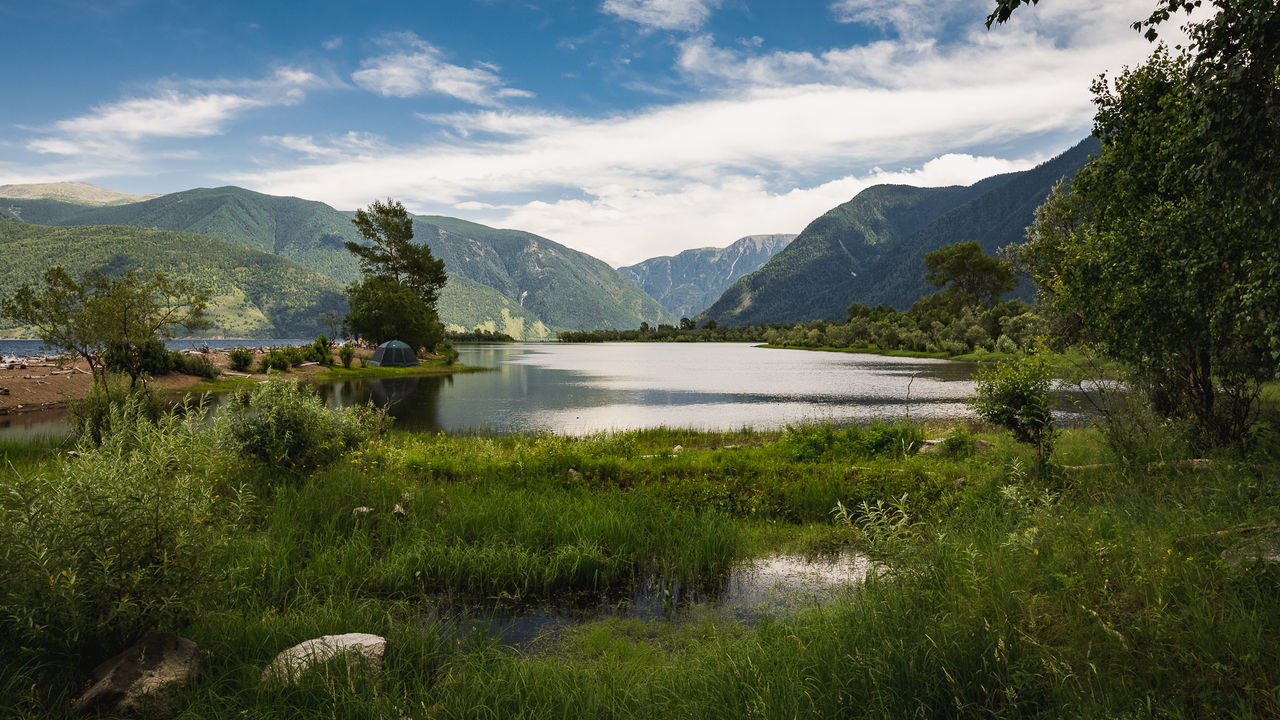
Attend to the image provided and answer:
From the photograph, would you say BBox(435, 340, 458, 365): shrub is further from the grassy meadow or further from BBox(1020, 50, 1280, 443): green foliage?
BBox(1020, 50, 1280, 443): green foliage

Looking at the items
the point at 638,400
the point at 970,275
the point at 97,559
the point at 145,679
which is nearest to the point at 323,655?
the point at 145,679

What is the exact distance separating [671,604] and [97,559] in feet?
21.6

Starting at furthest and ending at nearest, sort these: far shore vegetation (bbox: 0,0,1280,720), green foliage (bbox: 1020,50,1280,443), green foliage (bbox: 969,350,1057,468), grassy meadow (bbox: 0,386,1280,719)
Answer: green foliage (bbox: 969,350,1057,468) → green foliage (bbox: 1020,50,1280,443) → far shore vegetation (bbox: 0,0,1280,720) → grassy meadow (bbox: 0,386,1280,719)

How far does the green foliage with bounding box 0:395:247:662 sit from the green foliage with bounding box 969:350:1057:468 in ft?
44.1

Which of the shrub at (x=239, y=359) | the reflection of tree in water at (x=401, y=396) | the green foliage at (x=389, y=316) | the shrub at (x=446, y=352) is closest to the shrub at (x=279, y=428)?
the reflection of tree in water at (x=401, y=396)

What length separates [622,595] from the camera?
869 cm

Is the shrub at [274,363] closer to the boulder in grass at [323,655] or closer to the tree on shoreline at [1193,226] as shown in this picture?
the boulder in grass at [323,655]

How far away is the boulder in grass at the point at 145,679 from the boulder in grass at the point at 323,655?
657 mm

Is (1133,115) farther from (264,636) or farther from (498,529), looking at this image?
(264,636)

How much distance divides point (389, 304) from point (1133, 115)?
72116 mm

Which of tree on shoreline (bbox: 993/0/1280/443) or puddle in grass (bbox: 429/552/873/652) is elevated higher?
tree on shoreline (bbox: 993/0/1280/443)

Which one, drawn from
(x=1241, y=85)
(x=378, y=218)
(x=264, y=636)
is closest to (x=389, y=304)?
(x=378, y=218)

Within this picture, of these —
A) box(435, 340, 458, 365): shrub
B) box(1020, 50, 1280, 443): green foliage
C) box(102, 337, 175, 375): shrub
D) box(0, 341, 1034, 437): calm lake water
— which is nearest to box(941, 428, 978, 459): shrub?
box(1020, 50, 1280, 443): green foliage

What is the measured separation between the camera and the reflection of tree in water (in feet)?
96.7
